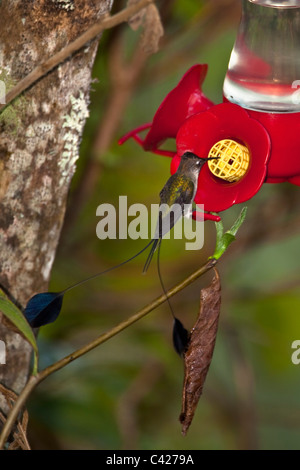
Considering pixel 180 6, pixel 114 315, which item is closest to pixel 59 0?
pixel 180 6

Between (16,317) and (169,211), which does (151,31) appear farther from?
(16,317)

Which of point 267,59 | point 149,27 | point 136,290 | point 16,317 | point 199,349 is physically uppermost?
point 149,27

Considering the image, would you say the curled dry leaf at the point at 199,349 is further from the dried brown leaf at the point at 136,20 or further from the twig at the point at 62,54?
the dried brown leaf at the point at 136,20

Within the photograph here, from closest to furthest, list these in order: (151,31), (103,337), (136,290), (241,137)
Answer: (103,337) → (241,137) → (151,31) → (136,290)

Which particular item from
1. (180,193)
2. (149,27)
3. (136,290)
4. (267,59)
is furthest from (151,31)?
(136,290)

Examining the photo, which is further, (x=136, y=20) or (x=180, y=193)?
(x=136, y=20)

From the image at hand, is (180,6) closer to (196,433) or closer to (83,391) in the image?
(83,391)

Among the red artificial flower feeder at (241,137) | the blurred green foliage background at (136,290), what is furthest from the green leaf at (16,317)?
the blurred green foliage background at (136,290)

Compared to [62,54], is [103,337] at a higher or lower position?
lower
